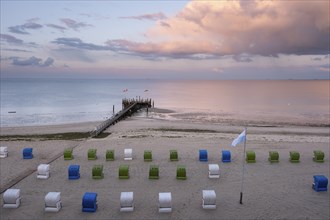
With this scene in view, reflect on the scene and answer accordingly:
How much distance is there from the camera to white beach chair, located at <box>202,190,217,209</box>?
517 inches

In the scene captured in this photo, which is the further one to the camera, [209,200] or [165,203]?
[209,200]

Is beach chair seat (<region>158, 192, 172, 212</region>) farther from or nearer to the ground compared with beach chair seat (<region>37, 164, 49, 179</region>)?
nearer to the ground

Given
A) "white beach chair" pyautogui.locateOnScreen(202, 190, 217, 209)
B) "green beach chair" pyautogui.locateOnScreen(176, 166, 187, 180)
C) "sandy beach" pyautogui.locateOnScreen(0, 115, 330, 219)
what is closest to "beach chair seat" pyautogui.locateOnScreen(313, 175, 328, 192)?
"sandy beach" pyautogui.locateOnScreen(0, 115, 330, 219)

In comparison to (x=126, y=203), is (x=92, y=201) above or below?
above

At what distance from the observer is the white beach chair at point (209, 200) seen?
13.1 m

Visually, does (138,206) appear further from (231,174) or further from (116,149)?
(116,149)

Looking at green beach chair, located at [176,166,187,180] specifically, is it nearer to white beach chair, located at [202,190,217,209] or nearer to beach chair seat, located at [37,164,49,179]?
white beach chair, located at [202,190,217,209]

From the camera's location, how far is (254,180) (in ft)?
55.9

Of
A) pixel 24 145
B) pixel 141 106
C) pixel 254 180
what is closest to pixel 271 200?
pixel 254 180

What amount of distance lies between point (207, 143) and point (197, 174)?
8.71 meters

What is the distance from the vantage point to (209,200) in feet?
43.2

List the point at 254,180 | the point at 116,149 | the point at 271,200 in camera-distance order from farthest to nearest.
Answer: the point at 116,149, the point at 254,180, the point at 271,200

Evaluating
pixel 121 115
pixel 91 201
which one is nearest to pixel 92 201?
pixel 91 201

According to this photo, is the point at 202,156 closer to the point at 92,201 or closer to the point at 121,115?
the point at 92,201
